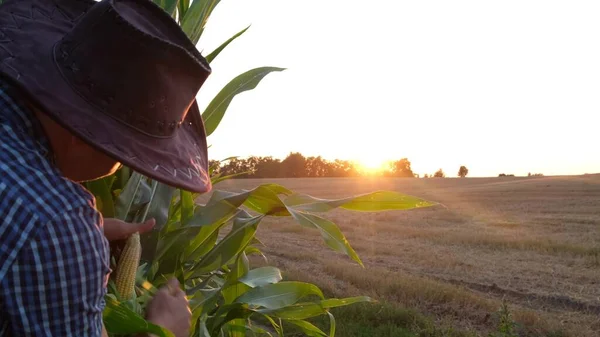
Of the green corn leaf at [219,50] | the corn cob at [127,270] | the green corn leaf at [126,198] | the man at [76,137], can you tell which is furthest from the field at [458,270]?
the man at [76,137]

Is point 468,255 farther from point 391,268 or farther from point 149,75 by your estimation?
point 149,75

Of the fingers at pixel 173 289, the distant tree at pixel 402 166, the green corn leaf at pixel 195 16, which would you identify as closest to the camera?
the fingers at pixel 173 289

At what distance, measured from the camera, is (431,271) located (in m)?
8.16

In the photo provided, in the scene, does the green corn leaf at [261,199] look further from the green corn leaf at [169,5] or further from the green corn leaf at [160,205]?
the green corn leaf at [169,5]

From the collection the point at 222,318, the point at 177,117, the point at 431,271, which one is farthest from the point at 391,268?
the point at 177,117

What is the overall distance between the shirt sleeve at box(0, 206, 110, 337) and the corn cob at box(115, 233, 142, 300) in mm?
533

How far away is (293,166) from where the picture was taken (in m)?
50.8

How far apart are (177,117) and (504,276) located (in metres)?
7.20

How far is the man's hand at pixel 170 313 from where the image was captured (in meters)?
1.35

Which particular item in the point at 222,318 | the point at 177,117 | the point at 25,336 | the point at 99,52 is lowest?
the point at 222,318

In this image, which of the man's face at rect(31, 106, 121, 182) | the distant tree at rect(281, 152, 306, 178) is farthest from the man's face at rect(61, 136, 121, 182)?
the distant tree at rect(281, 152, 306, 178)

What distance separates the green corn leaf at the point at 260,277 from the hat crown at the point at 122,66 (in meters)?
1.08

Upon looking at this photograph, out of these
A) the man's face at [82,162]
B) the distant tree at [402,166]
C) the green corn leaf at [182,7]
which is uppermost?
the distant tree at [402,166]

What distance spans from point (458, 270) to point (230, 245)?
6.54 metres
